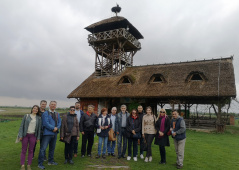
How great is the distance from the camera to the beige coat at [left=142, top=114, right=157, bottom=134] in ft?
18.4

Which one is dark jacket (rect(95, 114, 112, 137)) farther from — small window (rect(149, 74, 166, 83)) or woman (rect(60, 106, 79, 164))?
small window (rect(149, 74, 166, 83))

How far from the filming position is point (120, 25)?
68.9 ft

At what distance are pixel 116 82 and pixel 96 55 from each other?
593cm

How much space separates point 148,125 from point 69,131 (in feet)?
8.22

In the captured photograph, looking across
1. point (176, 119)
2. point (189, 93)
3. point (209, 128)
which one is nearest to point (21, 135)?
point (176, 119)

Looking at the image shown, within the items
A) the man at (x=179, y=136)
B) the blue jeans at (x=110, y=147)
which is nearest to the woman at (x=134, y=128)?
the blue jeans at (x=110, y=147)

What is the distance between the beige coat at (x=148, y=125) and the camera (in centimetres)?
562

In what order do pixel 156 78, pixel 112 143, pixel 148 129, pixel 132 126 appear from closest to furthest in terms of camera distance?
1. pixel 148 129
2. pixel 132 126
3. pixel 112 143
4. pixel 156 78

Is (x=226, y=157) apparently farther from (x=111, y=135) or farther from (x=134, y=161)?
(x=111, y=135)

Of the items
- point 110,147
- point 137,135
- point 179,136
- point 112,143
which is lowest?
point 110,147

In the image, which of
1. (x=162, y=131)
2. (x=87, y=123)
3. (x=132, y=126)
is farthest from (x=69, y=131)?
(x=162, y=131)

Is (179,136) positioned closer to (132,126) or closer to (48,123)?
(132,126)

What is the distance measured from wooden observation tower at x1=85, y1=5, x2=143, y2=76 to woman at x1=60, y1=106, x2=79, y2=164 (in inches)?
598

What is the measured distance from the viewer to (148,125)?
5.66 meters
